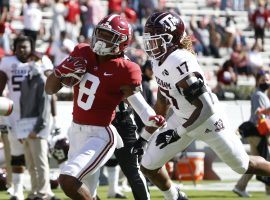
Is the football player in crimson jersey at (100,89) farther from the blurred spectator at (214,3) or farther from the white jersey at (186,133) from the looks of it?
the blurred spectator at (214,3)

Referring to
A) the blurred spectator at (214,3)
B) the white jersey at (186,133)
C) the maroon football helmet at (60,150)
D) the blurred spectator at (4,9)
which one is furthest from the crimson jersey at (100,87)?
the blurred spectator at (214,3)

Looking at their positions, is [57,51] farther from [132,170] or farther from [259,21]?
[132,170]

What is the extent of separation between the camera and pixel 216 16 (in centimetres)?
2527

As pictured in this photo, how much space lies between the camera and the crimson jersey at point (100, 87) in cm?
777

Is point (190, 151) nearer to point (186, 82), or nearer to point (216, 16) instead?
point (186, 82)

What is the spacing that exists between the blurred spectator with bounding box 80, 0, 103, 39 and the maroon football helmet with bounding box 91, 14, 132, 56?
12.4m

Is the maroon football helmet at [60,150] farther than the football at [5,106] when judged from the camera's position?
Yes

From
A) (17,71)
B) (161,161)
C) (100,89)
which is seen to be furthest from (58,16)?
(100,89)

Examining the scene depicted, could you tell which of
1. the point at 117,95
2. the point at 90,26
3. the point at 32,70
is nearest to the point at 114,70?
the point at 117,95

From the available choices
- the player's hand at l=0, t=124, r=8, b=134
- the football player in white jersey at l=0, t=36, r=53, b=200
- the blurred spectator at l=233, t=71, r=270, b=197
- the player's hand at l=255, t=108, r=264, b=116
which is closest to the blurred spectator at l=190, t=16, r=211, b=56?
the blurred spectator at l=233, t=71, r=270, b=197

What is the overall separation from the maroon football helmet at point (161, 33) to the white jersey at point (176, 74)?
0.10 m

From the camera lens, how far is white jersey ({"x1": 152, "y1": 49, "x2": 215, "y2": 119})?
27.2 ft

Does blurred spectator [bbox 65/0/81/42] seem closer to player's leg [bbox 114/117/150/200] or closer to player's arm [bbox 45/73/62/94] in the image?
player's leg [bbox 114/117/150/200]

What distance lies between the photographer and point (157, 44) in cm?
847
